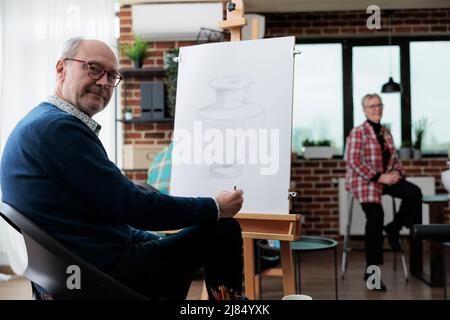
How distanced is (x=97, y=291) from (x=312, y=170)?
4235 millimetres

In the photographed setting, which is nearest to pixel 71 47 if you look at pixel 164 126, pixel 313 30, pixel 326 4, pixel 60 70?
pixel 60 70

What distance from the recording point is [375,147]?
146 inches

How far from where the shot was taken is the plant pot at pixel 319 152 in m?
5.36

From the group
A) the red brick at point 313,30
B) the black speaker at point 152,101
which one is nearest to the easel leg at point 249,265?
the black speaker at point 152,101

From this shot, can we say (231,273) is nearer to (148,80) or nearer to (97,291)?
(97,291)

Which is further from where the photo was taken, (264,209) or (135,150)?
(135,150)

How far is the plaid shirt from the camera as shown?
3643 mm

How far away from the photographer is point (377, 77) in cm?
551

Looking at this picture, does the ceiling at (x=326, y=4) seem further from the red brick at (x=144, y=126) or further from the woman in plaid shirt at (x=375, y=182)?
the woman in plaid shirt at (x=375, y=182)

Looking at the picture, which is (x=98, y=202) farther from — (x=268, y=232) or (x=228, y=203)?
(x=268, y=232)

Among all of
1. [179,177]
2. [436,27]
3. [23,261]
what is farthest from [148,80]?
[436,27]

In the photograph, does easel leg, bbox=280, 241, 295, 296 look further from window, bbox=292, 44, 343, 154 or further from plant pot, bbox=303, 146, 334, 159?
window, bbox=292, 44, 343, 154

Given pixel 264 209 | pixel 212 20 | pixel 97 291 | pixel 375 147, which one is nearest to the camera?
pixel 97 291

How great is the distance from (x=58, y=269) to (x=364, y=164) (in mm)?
2748
